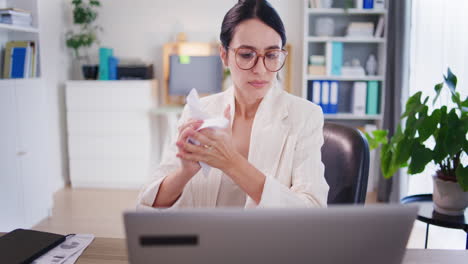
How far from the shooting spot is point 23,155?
3057mm

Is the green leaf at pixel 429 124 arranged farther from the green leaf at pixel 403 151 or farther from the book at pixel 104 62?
the book at pixel 104 62

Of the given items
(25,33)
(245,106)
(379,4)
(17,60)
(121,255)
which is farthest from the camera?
(379,4)

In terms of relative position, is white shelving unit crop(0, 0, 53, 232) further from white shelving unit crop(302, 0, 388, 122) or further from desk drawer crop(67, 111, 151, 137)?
white shelving unit crop(302, 0, 388, 122)

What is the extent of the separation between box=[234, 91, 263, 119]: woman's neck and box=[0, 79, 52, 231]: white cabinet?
209 cm

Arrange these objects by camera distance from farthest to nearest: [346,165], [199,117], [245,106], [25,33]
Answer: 1. [25,33]
2. [245,106]
3. [346,165]
4. [199,117]

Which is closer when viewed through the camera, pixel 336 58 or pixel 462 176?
pixel 462 176

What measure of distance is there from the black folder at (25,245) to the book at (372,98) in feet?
11.4

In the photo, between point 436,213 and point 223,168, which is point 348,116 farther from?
point 223,168

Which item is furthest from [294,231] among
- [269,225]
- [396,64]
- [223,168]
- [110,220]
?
[396,64]

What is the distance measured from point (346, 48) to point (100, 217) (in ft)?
9.52

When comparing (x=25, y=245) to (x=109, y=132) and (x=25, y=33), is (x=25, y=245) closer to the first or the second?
(x=25, y=33)

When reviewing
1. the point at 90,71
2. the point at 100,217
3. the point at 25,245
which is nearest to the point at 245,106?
the point at 25,245

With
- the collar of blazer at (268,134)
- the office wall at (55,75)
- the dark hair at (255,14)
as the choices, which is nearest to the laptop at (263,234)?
the collar of blazer at (268,134)

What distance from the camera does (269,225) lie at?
0.49 metres
